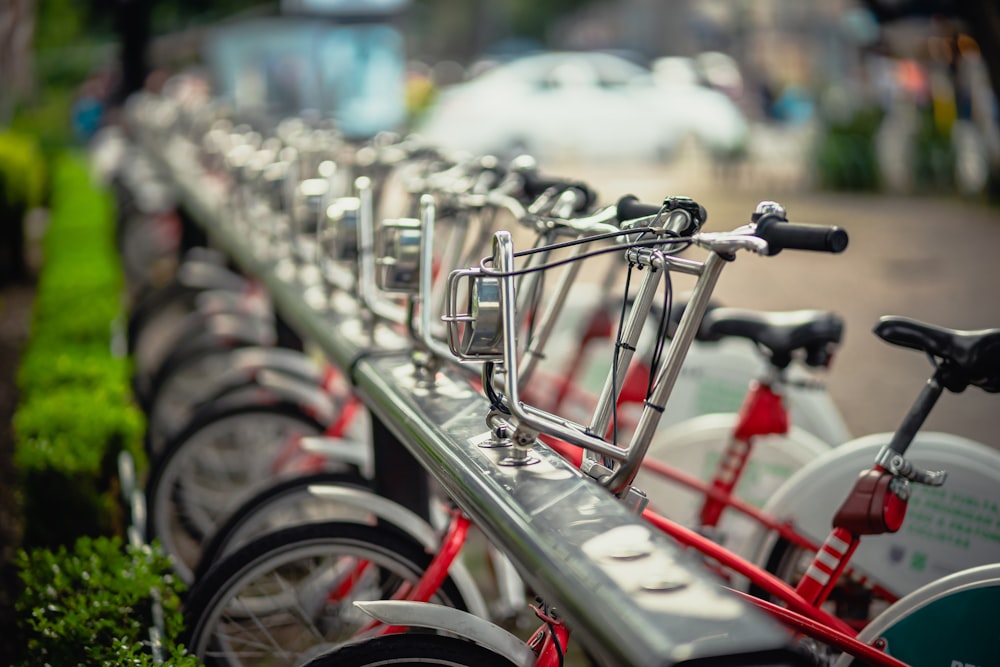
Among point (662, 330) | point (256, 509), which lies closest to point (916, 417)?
point (662, 330)

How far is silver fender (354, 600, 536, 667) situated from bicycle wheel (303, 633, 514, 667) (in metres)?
0.03

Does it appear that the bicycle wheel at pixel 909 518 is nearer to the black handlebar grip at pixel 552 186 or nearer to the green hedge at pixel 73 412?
the black handlebar grip at pixel 552 186

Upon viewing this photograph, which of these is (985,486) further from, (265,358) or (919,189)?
(919,189)

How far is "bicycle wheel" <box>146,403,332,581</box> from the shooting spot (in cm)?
420

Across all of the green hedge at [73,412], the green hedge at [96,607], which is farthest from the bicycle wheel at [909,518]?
the green hedge at [73,412]

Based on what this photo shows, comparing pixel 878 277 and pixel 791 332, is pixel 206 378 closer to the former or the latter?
pixel 791 332

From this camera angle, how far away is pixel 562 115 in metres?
22.1

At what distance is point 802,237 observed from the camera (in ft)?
7.42

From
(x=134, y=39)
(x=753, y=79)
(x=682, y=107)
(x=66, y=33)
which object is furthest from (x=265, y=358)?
(x=753, y=79)

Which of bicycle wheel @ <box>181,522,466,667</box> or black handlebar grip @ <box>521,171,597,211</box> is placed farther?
black handlebar grip @ <box>521,171,597,211</box>

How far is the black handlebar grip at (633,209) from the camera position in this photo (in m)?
2.66

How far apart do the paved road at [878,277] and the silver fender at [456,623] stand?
4.13 metres

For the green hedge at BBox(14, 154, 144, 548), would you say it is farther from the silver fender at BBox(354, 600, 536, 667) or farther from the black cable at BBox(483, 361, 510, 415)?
the black cable at BBox(483, 361, 510, 415)

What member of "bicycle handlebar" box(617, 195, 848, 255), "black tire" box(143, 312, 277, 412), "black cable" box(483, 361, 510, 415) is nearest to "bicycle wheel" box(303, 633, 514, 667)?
"black cable" box(483, 361, 510, 415)
